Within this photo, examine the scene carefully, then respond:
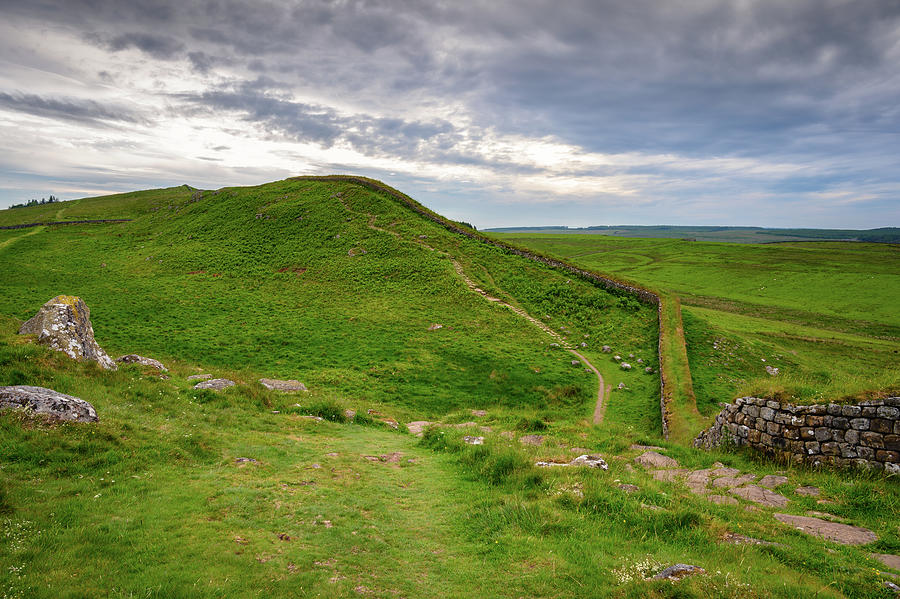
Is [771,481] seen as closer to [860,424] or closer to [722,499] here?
[722,499]

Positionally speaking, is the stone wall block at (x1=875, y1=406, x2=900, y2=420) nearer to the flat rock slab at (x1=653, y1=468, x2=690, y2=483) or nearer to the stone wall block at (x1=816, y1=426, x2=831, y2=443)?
the stone wall block at (x1=816, y1=426, x2=831, y2=443)

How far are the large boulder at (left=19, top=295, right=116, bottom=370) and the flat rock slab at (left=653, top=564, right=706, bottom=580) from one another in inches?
791

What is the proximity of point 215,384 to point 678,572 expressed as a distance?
19091 millimetres

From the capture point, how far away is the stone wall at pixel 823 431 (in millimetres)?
9938

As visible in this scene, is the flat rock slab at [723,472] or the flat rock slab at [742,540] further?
the flat rock slab at [723,472]

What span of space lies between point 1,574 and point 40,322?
48.9 ft

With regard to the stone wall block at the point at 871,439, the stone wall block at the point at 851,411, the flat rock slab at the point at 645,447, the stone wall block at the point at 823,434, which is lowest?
the flat rock slab at the point at 645,447

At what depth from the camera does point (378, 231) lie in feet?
168

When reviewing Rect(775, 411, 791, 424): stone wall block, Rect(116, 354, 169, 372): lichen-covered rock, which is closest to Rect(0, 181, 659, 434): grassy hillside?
Rect(116, 354, 169, 372): lichen-covered rock

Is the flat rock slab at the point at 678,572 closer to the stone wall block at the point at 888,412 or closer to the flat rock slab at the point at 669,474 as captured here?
the flat rock slab at the point at 669,474

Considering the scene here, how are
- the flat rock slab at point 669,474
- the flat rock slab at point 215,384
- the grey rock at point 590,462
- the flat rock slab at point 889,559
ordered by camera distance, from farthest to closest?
the flat rock slab at point 215,384 → the grey rock at point 590,462 → the flat rock slab at point 669,474 → the flat rock slab at point 889,559

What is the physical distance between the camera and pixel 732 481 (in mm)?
10992

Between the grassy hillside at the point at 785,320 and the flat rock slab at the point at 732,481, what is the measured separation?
301 cm

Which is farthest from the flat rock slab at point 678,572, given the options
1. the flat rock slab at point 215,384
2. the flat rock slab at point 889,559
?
the flat rock slab at point 215,384
